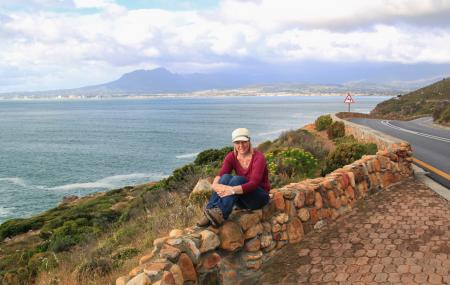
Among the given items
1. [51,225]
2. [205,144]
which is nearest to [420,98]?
[205,144]

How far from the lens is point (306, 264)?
18.1 ft

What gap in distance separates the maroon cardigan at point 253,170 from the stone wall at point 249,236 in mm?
399

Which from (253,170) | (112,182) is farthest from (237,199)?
(112,182)

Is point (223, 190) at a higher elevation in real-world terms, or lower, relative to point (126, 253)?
higher

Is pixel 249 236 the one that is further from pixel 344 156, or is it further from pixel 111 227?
pixel 111 227

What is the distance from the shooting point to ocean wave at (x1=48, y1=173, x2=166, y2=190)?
1303 inches

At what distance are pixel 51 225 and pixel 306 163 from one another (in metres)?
12.8

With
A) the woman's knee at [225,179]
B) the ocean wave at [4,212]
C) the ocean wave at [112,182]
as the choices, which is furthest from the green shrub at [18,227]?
the woman's knee at [225,179]

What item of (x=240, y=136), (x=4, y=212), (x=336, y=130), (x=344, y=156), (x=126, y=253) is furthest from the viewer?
(x=4, y=212)

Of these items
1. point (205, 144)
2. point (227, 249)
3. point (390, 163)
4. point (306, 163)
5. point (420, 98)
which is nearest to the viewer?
point (227, 249)

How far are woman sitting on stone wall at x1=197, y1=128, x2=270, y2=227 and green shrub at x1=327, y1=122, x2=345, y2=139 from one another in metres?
16.7

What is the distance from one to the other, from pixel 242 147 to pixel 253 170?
0.34m

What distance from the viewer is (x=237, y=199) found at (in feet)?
18.0

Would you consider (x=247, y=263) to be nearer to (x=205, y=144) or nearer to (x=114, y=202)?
(x=114, y=202)
